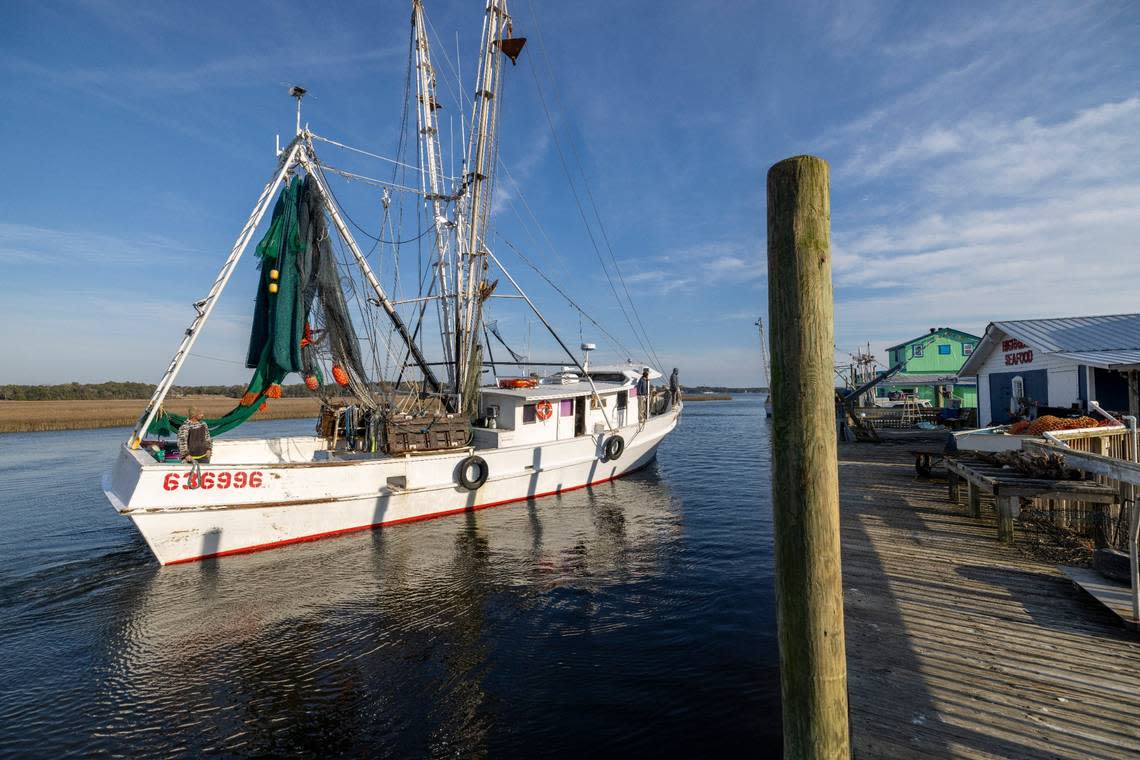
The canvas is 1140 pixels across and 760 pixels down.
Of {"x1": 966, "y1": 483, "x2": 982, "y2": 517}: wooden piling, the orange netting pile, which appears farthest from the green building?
{"x1": 966, "y1": 483, "x2": 982, "y2": 517}: wooden piling

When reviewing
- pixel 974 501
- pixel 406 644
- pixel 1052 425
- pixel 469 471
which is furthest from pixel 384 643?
pixel 1052 425

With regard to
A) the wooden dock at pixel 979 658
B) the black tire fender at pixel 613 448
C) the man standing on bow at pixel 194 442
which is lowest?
the wooden dock at pixel 979 658

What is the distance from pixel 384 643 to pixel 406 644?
0.33 metres

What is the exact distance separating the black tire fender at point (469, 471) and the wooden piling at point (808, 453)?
12211mm

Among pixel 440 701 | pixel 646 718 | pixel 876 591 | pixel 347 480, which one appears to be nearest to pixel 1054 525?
pixel 876 591

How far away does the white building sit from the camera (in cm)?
1282

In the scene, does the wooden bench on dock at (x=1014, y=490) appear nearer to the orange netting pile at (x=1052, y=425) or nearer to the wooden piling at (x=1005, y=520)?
the wooden piling at (x=1005, y=520)

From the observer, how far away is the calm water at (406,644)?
5.48 meters

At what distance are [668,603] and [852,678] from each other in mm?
4551

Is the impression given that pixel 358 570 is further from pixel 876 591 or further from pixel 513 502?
pixel 876 591

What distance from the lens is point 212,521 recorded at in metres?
11.0

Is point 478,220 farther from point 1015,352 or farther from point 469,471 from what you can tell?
point 1015,352

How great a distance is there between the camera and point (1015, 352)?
16438mm

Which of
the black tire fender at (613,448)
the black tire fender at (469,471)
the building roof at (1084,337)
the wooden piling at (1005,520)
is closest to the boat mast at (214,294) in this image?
the black tire fender at (469,471)
